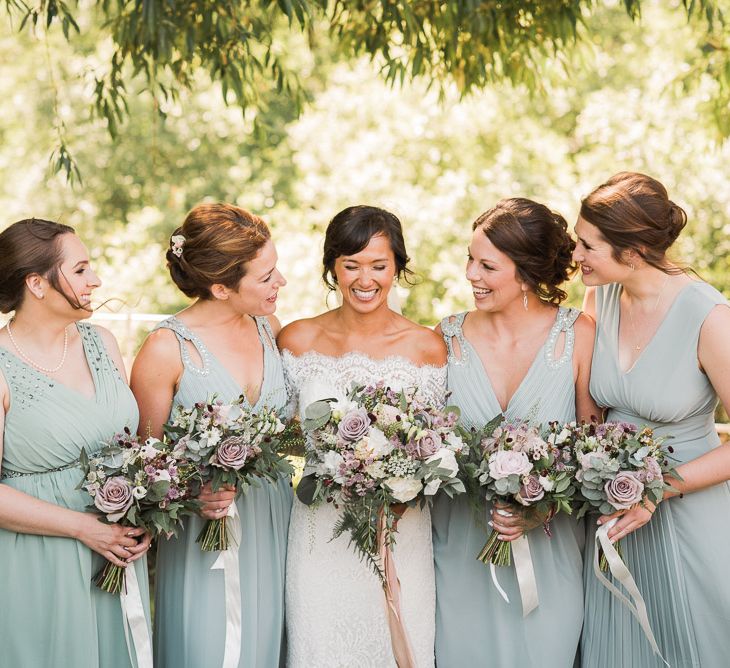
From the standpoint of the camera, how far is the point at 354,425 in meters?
3.53

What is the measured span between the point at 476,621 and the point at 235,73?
342 cm

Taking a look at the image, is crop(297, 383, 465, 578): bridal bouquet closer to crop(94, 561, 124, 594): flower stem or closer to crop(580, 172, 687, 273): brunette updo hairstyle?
crop(94, 561, 124, 594): flower stem

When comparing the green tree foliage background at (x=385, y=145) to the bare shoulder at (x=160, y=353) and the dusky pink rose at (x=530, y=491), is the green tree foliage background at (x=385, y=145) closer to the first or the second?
the bare shoulder at (x=160, y=353)

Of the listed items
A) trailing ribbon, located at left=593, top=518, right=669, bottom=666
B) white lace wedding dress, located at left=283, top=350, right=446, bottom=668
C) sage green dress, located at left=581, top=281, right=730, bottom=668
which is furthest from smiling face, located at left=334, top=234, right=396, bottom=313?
trailing ribbon, located at left=593, top=518, right=669, bottom=666

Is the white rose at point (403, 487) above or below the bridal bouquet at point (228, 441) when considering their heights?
below

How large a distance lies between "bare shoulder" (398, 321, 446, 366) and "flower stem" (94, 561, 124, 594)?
1.61m

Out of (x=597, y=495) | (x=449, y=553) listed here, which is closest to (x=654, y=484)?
(x=597, y=495)

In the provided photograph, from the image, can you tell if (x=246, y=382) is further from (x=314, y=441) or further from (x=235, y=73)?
(x=235, y=73)

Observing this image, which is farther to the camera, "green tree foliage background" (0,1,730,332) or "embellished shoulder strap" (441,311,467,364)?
"green tree foliage background" (0,1,730,332)

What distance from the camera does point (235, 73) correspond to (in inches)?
221

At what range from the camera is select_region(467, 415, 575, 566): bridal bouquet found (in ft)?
11.8

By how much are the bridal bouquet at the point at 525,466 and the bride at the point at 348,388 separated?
1.25 ft

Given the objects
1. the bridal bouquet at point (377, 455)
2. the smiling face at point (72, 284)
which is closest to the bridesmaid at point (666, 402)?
the bridal bouquet at point (377, 455)

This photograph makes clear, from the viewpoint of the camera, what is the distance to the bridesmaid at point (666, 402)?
384cm
